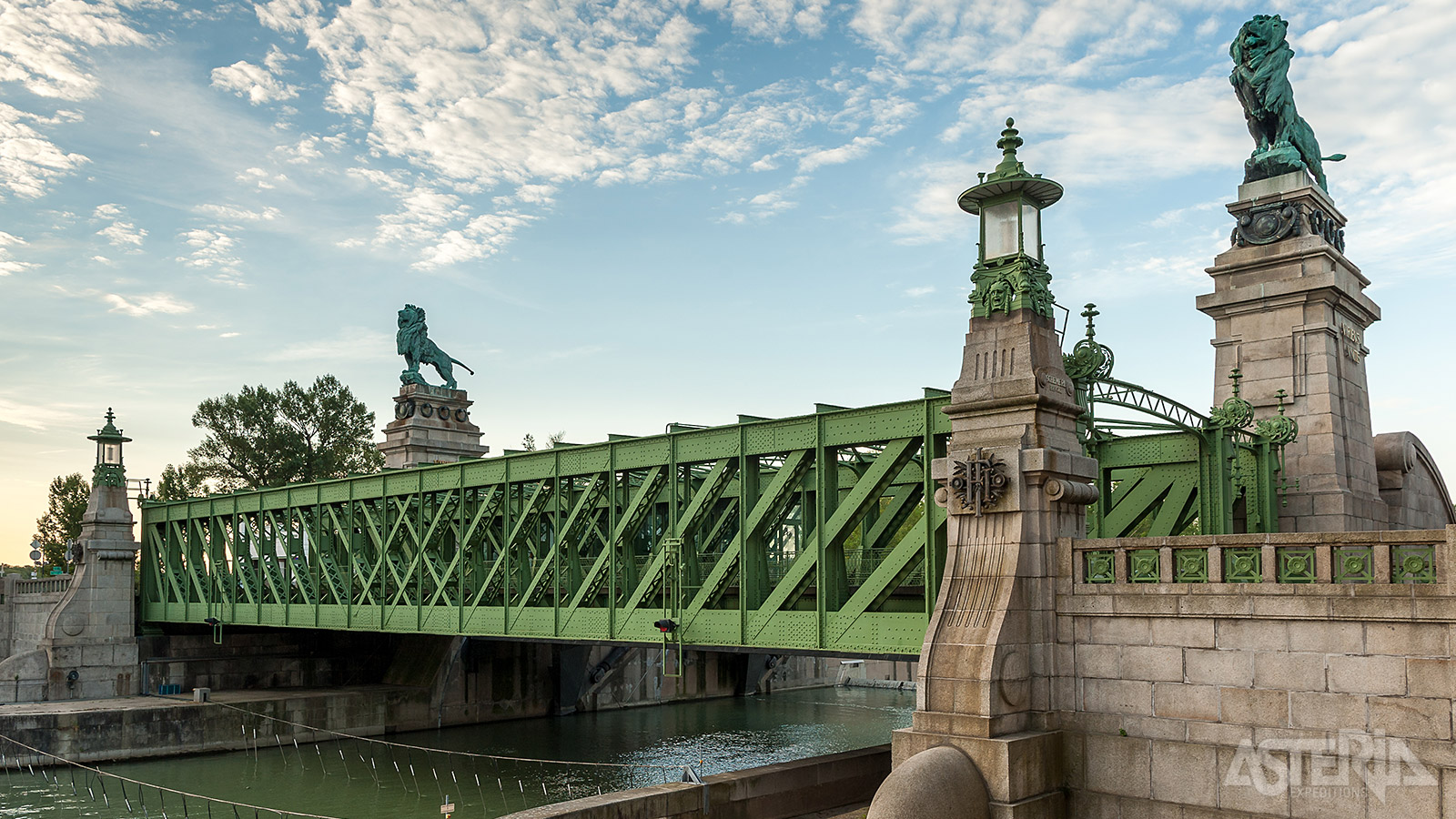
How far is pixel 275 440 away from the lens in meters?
→ 73.4

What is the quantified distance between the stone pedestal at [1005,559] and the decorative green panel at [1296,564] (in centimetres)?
289

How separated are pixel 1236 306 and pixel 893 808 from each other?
1651 centimetres

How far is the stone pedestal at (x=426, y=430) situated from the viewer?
162 feet

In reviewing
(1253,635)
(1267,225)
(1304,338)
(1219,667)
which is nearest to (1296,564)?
(1253,635)

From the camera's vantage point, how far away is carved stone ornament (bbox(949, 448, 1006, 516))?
52.2 feet

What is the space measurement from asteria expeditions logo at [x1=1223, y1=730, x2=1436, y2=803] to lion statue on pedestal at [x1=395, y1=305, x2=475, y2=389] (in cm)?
4283

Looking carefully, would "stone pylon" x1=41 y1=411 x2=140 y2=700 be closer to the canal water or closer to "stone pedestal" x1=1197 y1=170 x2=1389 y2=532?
the canal water

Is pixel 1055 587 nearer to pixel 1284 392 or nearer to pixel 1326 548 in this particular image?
pixel 1326 548

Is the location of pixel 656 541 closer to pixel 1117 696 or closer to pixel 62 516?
pixel 1117 696

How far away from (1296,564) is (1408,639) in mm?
1440

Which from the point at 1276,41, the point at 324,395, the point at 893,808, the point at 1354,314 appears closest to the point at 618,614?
the point at 893,808

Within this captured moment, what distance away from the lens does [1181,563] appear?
586 inches

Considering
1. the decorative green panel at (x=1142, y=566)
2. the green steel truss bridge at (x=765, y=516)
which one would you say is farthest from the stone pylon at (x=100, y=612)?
the decorative green panel at (x=1142, y=566)

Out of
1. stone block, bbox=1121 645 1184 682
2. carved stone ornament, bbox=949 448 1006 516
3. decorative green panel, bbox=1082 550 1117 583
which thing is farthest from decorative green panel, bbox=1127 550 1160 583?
carved stone ornament, bbox=949 448 1006 516
